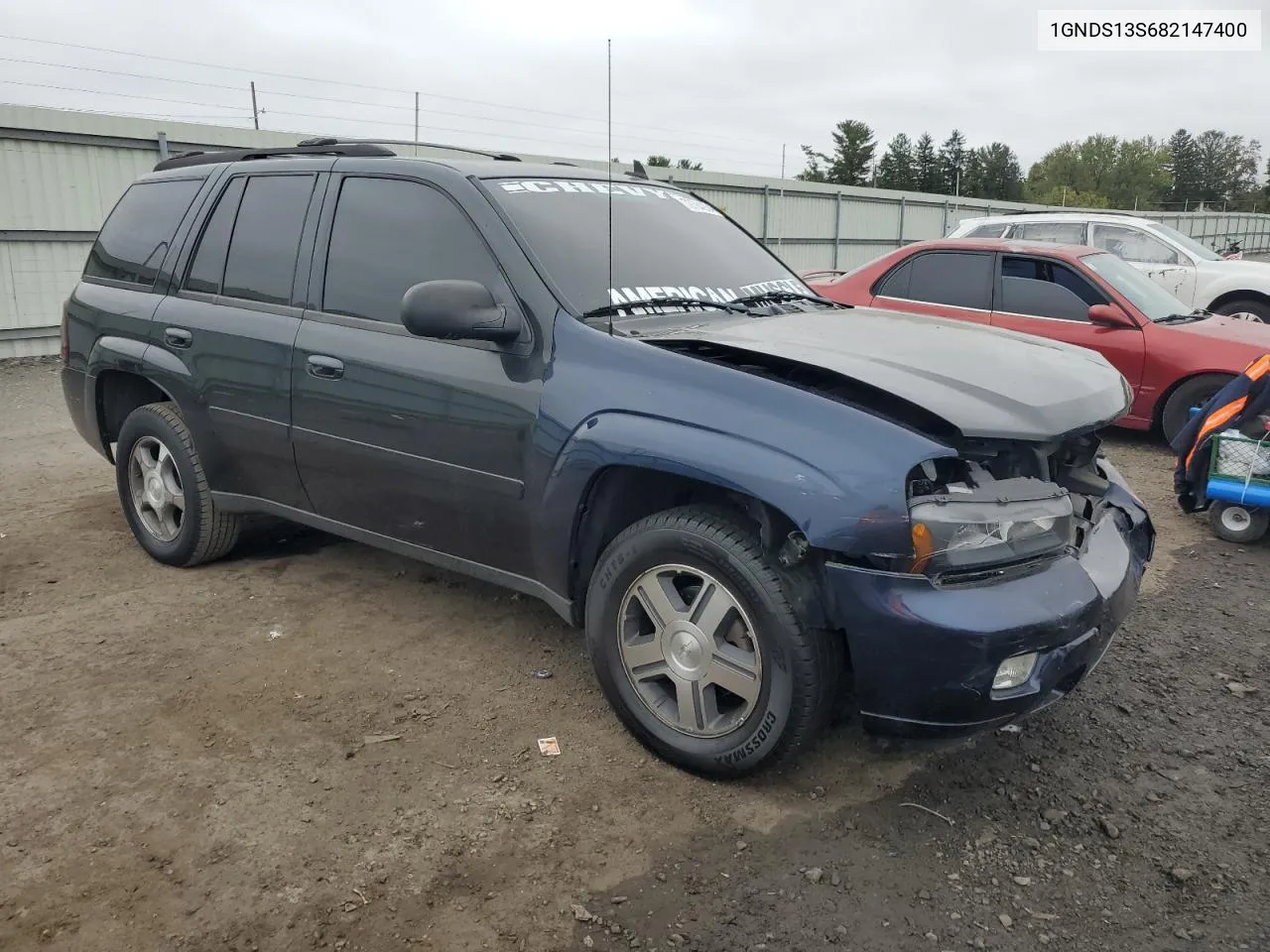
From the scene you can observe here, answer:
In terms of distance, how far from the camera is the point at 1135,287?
7.65 metres

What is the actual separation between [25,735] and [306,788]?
3.43 ft

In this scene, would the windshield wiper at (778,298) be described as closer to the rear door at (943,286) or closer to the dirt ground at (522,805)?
the dirt ground at (522,805)

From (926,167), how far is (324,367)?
93228 millimetres

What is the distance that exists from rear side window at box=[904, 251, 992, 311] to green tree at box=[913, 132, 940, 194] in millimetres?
82112

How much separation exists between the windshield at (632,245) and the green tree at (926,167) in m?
86.4

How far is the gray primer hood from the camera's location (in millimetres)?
2688

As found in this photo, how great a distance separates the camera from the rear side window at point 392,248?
11.3ft

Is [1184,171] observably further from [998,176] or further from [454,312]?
[454,312]

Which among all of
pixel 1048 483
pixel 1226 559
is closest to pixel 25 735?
pixel 1048 483

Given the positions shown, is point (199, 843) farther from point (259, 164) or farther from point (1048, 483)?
point (259, 164)

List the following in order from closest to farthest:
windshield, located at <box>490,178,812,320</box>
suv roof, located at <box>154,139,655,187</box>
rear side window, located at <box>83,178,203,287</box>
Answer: windshield, located at <box>490,178,812,320</box>
suv roof, located at <box>154,139,655,187</box>
rear side window, located at <box>83,178,203,287</box>

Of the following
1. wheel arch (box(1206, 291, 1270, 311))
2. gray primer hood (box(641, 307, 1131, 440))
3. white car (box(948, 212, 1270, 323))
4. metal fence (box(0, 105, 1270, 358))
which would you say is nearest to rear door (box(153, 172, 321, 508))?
gray primer hood (box(641, 307, 1131, 440))

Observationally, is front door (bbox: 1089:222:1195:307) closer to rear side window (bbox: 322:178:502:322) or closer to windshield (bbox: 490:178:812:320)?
windshield (bbox: 490:178:812:320)

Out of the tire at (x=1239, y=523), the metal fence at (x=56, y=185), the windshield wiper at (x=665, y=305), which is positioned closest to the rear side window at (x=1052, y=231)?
the metal fence at (x=56, y=185)
